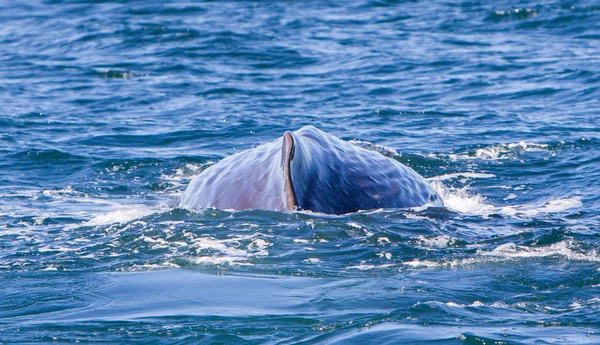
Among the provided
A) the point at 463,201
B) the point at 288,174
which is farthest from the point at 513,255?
the point at 463,201

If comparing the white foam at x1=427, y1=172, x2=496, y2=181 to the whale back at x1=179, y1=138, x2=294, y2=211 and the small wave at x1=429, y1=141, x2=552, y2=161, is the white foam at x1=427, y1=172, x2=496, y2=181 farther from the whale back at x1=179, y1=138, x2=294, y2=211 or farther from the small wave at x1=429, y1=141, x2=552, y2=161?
the whale back at x1=179, y1=138, x2=294, y2=211

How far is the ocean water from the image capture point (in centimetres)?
639

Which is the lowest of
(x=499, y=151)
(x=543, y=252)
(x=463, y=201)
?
(x=499, y=151)

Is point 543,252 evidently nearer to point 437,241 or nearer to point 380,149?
point 437,241

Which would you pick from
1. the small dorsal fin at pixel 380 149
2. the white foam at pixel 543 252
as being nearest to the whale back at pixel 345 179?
the white foam at pixel 543 252

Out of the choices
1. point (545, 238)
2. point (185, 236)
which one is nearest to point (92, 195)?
point (185, 236)

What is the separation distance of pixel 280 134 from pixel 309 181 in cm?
704

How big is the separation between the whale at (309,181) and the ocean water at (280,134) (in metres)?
0.15

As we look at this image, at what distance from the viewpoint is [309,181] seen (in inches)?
316

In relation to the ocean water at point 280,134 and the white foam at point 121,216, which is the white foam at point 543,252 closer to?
the ocean water at point 280,134

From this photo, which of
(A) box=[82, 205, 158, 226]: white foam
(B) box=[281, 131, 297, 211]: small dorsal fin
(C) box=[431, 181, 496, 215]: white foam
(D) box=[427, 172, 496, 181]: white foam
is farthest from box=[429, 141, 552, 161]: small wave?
(B) box=[281, 131, 297, 211]: small dorsal fin

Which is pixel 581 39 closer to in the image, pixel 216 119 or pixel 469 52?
pixel 469 52

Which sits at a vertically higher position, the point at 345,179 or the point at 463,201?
the point at 345,179

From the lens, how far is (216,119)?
53.8 feet
